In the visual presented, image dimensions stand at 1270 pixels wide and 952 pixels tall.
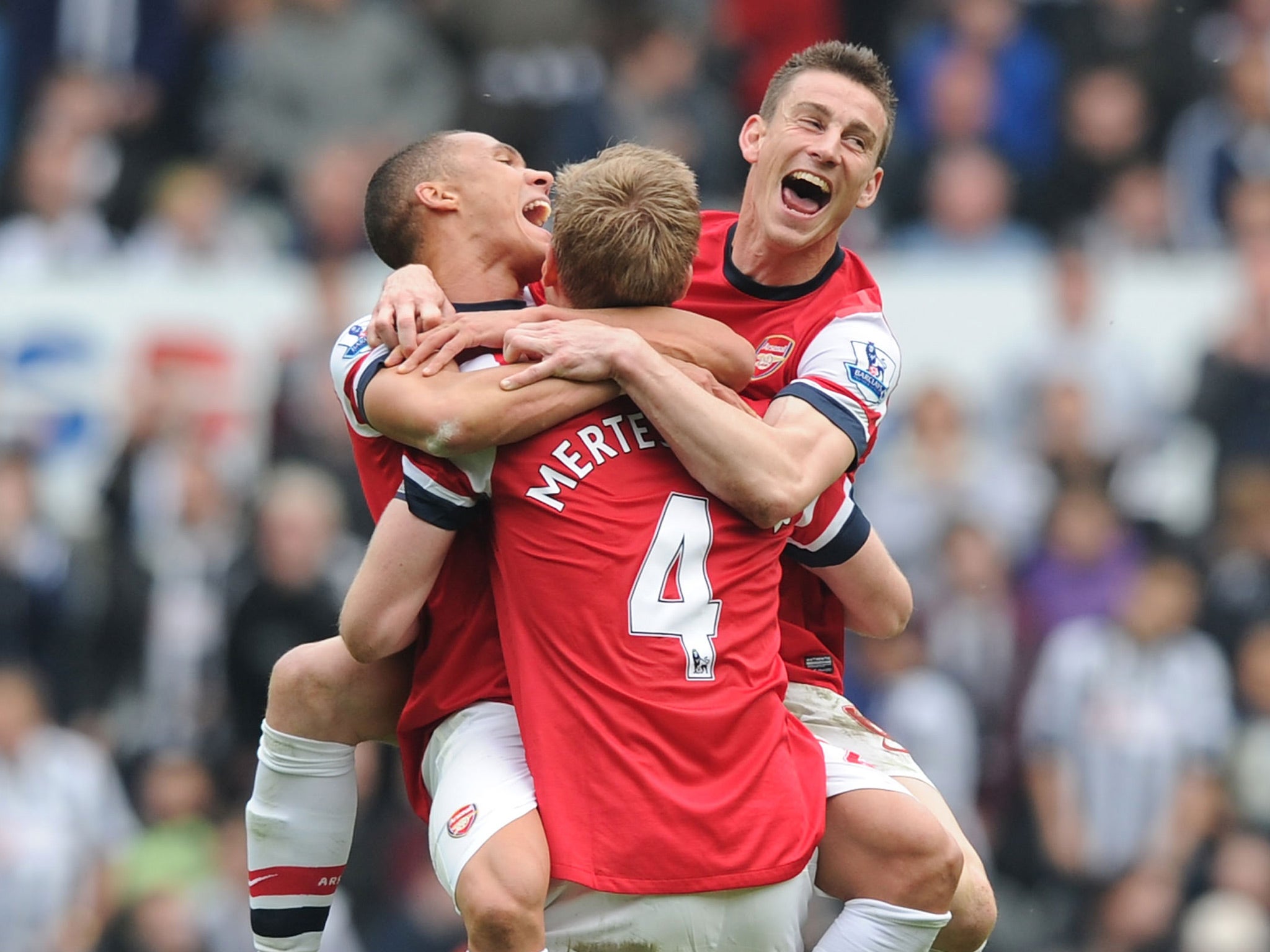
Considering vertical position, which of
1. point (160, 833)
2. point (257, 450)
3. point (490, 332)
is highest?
point (490, 332)

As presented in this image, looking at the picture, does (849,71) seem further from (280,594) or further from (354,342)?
(280,594)

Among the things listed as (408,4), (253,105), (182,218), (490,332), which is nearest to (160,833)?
(182,218)

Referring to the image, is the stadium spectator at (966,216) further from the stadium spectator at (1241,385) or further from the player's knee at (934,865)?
the player's knee at (934,865)

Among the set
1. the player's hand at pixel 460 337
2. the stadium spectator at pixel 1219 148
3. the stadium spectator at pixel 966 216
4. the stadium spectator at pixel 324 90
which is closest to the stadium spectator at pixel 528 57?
the stadium spectator at pixel 324 90

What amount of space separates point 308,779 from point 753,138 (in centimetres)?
185

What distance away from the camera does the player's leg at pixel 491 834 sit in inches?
168

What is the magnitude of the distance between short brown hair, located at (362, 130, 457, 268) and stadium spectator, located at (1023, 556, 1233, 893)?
Result: 599 centimetres

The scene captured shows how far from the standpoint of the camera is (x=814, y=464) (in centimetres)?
457

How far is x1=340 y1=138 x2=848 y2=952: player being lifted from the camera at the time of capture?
4.34 metres

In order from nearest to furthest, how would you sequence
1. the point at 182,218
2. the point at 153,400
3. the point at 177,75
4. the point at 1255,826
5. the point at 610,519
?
1. the point at 610,519
2. the point at 1255,826
3. the point at 153,400
4. the point at 182,218
5. the point at 177,75

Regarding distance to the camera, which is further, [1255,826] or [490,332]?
[1255,826]

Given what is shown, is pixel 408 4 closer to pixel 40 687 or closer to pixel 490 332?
pixel 40 687

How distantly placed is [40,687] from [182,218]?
287 cm

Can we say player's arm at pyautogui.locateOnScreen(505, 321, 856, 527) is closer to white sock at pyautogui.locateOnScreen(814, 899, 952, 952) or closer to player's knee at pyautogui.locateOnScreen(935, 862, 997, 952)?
white sock at pyautogui.locateOnScreen(814, 899, 952, 952)
